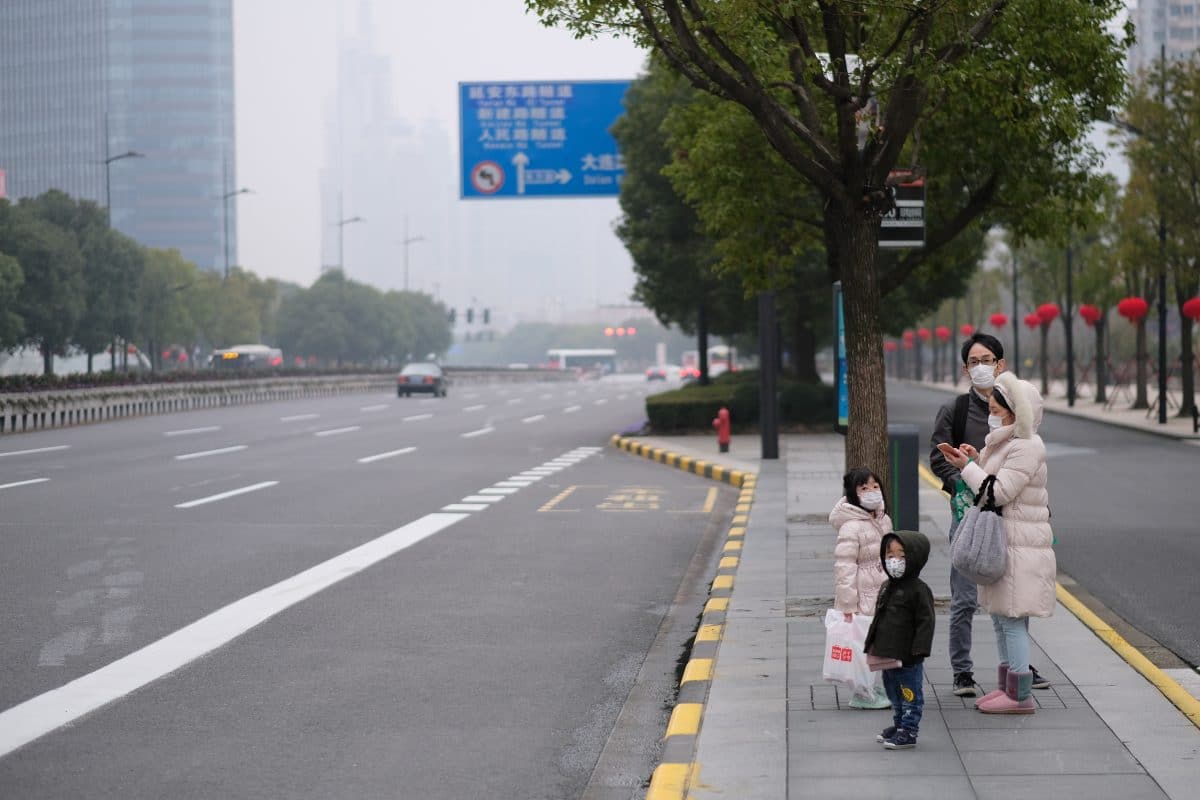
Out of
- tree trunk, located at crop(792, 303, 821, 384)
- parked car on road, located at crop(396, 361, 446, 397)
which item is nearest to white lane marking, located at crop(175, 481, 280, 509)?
tree trunk, located at crop(792, 303, 821, 384)

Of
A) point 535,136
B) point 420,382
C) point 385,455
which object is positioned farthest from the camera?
point 420,382

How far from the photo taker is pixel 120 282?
248 feet

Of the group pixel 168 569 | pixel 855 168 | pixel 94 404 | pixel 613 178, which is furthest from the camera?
pixel 94 404

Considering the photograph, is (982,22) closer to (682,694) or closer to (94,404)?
(682,694)

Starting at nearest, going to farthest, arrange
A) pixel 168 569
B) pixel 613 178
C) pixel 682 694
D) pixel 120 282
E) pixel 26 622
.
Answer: pixel 682 694 < pixel 26 622 < pixel 168 569 < pixel 613 178 < pixel 120 282

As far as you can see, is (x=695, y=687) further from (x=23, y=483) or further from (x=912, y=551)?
(x=23, y=483)

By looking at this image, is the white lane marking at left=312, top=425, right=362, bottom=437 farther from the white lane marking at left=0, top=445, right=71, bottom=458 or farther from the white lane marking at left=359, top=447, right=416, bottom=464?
the white lane marking at left=0, top=445, right=71, bottom=458

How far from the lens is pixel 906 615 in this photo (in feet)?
21.2

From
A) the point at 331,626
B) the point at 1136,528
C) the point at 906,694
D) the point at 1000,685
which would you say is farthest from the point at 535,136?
the point at 906,694

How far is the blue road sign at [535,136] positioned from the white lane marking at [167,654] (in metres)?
21.0

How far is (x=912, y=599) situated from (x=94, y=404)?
1508 inches

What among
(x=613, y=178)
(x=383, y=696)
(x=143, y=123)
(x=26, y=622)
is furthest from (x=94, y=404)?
(x=143, y=123)

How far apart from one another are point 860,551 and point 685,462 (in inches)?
681

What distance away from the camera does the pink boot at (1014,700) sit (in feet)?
22.1
